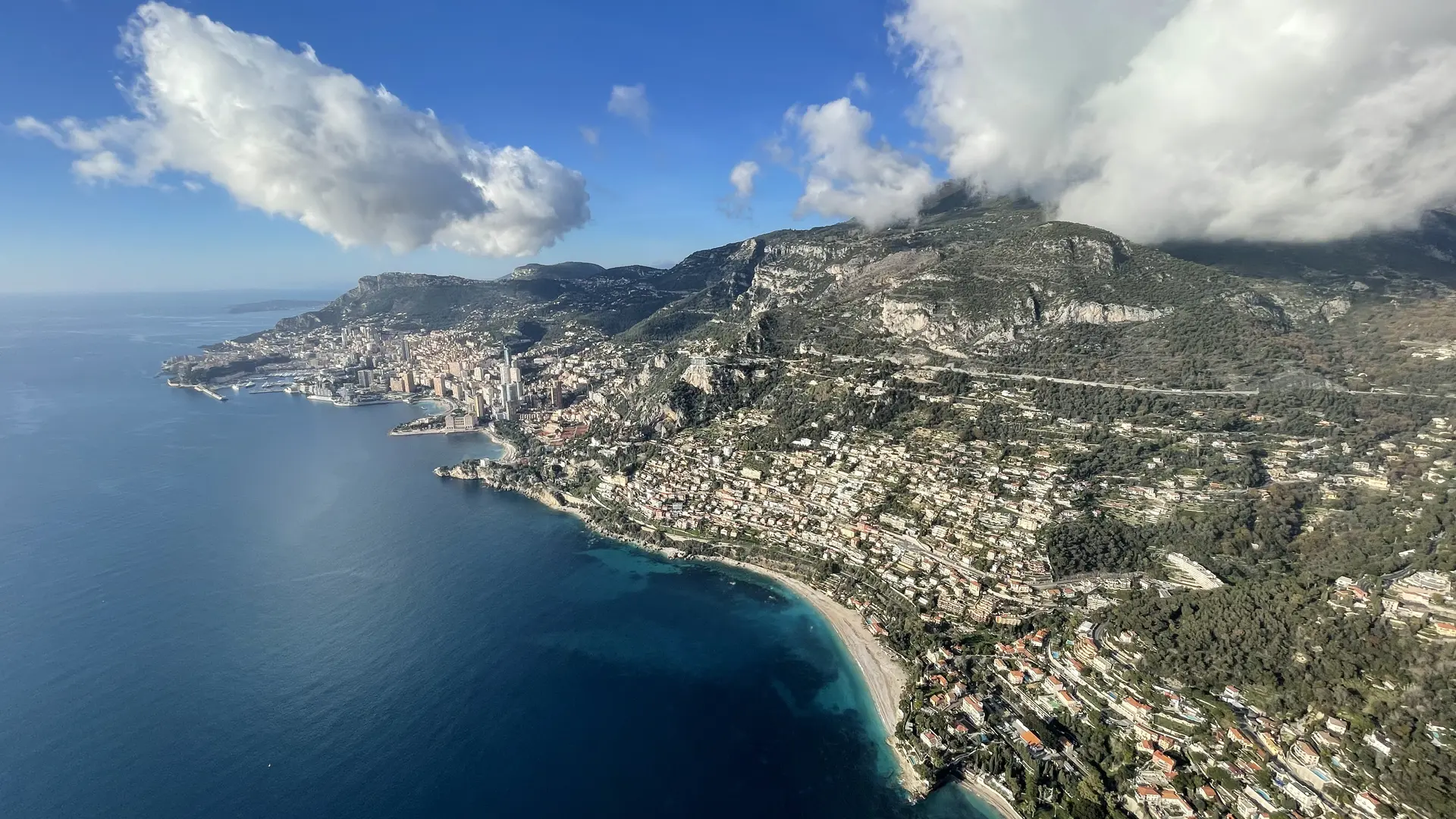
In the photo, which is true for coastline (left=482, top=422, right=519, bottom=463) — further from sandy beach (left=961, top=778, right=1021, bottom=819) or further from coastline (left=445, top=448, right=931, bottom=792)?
sandy beach (left=961, top=778, right=1021, bottom=819)

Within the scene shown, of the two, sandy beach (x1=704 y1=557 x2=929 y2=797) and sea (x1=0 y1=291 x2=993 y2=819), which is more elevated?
sandy beach (x1=704 y1=557 x2=929 y2=797)

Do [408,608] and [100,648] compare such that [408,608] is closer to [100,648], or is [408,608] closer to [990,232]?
[100,648]

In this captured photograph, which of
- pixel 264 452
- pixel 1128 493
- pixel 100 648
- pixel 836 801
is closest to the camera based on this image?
pixel 836 801

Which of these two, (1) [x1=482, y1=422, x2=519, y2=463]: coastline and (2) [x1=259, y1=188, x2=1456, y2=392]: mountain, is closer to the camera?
(2) [x1=259, y1=188, x2=1456, y2=392]: mountain

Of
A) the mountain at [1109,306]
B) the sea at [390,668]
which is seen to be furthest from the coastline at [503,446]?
the mountain at [1109,306]

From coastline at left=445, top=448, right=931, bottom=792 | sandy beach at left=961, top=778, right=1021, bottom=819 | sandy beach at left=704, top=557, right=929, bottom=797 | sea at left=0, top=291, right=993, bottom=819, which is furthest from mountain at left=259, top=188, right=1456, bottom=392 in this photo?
sandy beach at left=961, top=778, right=1021, bottom=819

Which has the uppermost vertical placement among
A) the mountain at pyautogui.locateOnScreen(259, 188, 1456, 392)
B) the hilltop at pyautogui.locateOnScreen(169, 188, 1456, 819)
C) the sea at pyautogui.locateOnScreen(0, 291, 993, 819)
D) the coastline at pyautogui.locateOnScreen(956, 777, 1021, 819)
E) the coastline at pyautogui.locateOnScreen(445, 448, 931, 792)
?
the mountain at pyautogui.locateOnScreen(259, 188, 1456, 392)

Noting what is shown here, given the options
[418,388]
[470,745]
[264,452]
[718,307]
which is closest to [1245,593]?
[470,745]

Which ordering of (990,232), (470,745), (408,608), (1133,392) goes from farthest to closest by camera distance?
(990,232) < (1133,392) < (408,608) < (470,745)

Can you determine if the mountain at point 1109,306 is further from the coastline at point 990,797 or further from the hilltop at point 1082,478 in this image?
the coastline at point 990,797
